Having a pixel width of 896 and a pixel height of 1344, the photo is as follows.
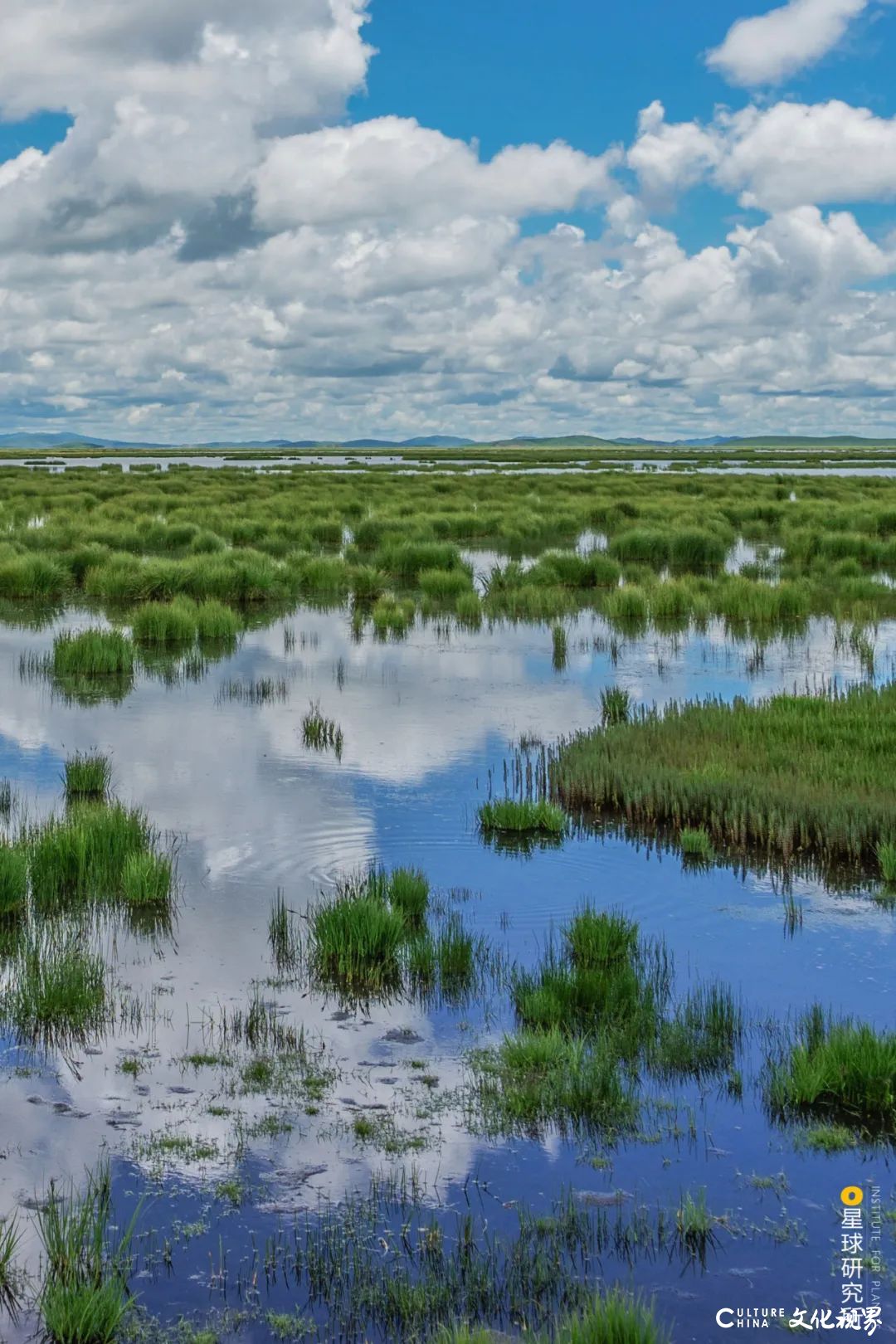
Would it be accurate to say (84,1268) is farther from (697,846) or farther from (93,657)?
(93,657)

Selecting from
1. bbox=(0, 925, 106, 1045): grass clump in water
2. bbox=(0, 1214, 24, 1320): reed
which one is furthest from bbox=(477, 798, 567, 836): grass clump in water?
bbox=(0, 1214, 24, 1320): reed

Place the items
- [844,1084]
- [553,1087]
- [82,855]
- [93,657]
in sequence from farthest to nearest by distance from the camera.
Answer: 1. [93,657]
2. [82,855]
3. [553,1087]
4. [844,1084]

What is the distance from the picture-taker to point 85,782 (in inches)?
485

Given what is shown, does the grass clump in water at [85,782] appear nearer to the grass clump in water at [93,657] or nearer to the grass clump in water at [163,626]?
the grass clump in water at [93,657]

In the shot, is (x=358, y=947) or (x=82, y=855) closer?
(x=358, y=947)

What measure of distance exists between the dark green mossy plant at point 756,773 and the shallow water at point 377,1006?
0.74 metres

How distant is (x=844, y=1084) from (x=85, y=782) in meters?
8.11

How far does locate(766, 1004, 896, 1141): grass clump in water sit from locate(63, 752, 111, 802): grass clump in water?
7.50 meters

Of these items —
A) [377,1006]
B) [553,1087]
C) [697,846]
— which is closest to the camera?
[553,1087]

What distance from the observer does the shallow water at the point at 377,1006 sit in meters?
5.35

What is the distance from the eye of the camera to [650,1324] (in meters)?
4.34

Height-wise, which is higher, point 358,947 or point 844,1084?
point 358,947

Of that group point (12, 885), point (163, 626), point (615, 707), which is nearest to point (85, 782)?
point (12, 885)

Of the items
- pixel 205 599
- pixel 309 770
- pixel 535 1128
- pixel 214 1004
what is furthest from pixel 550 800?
pixel 205 599
